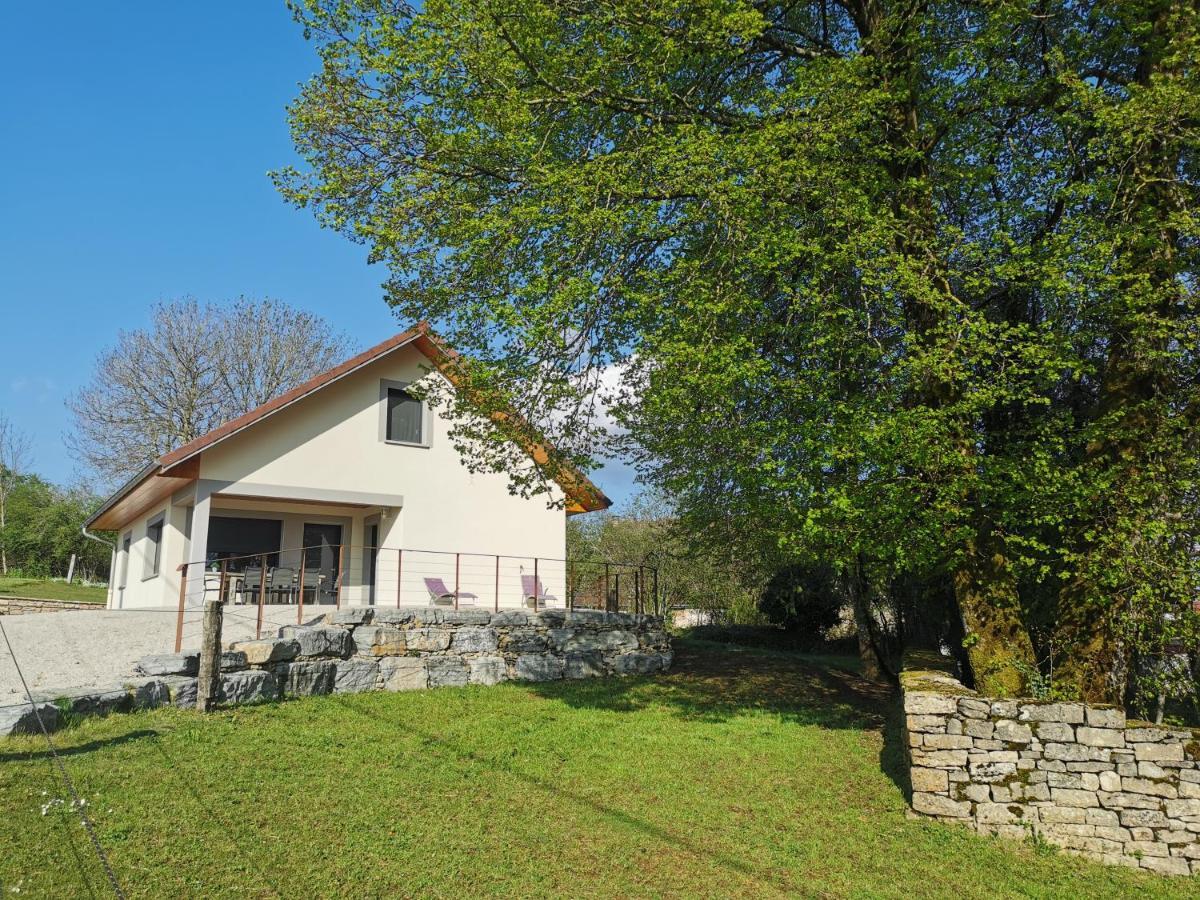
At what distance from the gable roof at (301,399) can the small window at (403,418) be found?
3.22 feet

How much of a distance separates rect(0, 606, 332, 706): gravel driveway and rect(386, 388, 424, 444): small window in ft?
12.4

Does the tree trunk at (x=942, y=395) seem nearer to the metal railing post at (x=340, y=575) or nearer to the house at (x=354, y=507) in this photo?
the house at (x=354, y=507)

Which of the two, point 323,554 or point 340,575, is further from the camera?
point 323,554

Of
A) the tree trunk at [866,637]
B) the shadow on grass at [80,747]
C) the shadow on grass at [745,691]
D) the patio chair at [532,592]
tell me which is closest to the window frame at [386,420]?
the patio chair at [532,592]

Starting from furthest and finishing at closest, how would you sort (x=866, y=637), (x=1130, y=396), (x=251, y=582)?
(x=866, y=637) < (x=251, y=582) < (x=1130, y=396)

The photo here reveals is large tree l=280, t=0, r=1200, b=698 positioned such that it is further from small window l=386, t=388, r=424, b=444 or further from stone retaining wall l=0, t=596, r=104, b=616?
stone retaining wall l=0, t=596, r=104, b=616

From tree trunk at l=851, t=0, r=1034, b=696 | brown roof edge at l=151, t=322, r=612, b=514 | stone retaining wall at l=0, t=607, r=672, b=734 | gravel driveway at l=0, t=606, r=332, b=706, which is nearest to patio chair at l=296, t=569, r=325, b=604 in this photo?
gravel driveway at l=0, t=606, r=332, b=706

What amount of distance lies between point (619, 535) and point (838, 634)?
11.7m

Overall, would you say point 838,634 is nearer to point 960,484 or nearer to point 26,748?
point 960,484

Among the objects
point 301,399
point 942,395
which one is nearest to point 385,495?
point 301,399

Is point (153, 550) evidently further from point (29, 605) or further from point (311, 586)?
point (311, 586)

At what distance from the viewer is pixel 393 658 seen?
468 inches

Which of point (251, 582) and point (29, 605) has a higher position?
point (251, 582)

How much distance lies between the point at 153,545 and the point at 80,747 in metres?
12.4
